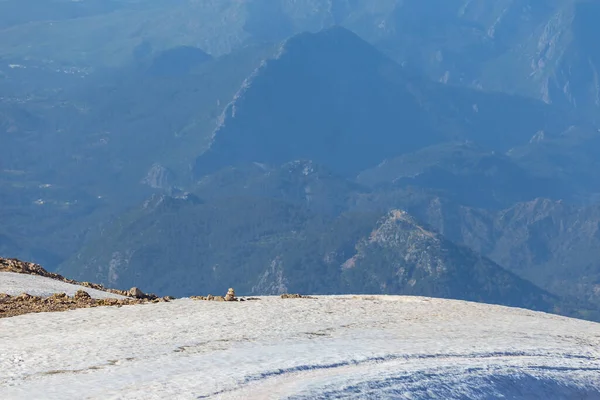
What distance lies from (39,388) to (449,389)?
610 cm

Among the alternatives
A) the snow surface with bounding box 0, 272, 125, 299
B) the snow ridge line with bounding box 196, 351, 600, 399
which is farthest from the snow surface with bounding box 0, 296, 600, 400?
the snow surface with bounding box 0, 272, 125, 299

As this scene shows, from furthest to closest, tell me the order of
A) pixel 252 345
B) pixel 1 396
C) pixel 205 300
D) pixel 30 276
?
1. pixel 30 276
2. pixel 205 300
3. pixel 252 345
4. pixel 1 396

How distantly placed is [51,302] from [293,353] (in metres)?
6.81

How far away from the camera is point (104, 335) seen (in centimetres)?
2086

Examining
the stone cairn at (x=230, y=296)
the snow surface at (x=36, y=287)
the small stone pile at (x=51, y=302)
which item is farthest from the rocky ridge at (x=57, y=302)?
the stone cairn at (x=230, y=296)

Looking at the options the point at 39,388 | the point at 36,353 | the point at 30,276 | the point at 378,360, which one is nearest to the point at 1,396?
the point at 39,388

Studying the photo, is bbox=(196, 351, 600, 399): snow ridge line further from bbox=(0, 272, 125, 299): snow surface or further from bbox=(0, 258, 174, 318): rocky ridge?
bbox=(0, 272, 125, 299): snow surface

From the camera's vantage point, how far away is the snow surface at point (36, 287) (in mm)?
26227

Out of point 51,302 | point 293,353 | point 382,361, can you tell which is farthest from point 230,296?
point 382,361

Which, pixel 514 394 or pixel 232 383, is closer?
pixel 232 383

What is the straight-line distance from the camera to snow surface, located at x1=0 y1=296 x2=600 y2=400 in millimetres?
17594

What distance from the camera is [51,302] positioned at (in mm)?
24516

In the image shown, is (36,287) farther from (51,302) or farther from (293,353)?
(293,353)

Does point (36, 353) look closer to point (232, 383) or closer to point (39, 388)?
point (39, 388)
